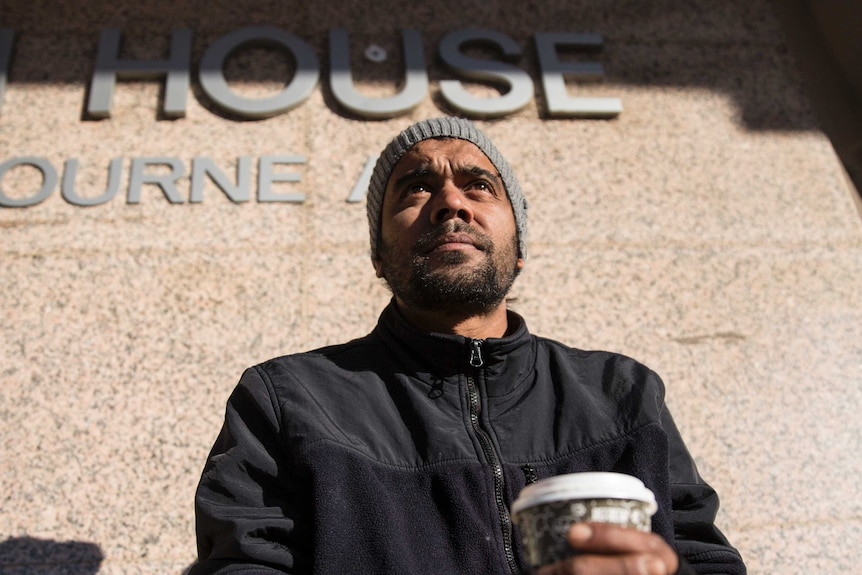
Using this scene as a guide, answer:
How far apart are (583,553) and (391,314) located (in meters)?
1.30

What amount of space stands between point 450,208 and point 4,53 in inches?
106

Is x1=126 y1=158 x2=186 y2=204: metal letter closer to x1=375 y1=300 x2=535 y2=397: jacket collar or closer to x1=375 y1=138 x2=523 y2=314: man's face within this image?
x1=375 y1=138 x2=523 y2=314: man's face

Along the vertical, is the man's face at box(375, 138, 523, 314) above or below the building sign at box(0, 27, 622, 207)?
below

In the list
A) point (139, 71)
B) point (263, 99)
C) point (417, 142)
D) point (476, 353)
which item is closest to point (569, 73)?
point (263, 99)

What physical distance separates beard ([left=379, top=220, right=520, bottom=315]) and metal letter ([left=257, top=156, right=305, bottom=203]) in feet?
3.98

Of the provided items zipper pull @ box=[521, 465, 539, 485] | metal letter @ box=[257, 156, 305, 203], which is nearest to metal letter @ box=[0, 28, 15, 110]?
metal letter @ box=[257, 156, 305, 203]

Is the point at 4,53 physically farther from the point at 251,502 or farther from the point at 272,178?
the point at 251,502

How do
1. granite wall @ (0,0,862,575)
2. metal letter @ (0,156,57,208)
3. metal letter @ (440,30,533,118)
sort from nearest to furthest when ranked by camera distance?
granite wall @ (0,0,862,575) → metal letter @ (0,156,57,208) → metal letter @ (440,30,533,118)

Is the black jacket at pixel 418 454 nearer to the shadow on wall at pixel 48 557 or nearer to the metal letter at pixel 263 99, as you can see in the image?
the shadow on wall at pixel 48 557

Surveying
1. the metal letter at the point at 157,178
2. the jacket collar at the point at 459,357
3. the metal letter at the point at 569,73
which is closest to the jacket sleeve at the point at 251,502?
the jacket collar at the point at 459,357

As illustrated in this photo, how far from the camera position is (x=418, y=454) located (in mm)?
2025

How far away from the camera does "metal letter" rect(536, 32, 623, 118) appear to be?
13.1 ft

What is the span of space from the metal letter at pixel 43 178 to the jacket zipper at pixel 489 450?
7.55ft

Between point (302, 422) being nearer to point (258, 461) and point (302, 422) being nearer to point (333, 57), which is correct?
point (258, 461)
